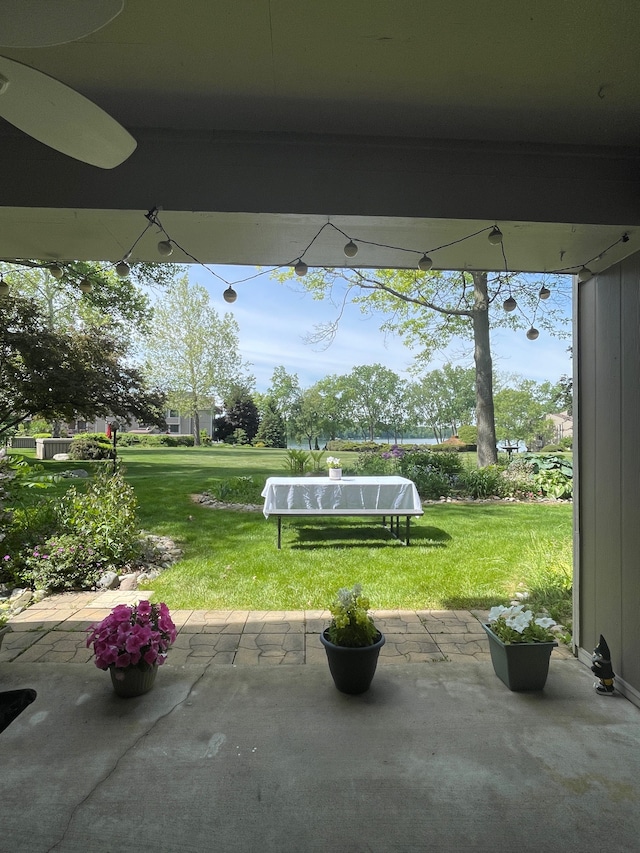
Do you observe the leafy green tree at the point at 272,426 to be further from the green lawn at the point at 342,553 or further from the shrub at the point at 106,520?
the shrub at the point at 106,520

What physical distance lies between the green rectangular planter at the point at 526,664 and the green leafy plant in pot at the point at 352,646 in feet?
1.96

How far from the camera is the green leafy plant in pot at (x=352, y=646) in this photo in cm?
207

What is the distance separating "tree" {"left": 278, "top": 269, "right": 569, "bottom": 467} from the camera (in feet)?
24.3

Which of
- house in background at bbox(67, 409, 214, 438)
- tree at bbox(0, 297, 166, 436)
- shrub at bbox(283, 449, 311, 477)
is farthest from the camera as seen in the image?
house in background at bbox(67, 409, 214, 438)

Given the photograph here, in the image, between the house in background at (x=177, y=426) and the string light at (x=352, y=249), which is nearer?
the string light at (x=352, y=249)

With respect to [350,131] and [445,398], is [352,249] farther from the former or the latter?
[445,398]

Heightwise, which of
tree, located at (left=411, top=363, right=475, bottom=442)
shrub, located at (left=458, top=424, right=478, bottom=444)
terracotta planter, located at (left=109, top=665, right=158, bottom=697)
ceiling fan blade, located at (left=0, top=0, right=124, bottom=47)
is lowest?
terracotta planter, located at (left=109, top=665, right=158, bottom=697)

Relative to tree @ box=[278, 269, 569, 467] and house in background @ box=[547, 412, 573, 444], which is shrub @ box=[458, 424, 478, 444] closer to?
tree @ box=[278, 269, 569, 467]

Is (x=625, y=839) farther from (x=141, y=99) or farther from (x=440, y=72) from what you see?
(x=141, y=99)

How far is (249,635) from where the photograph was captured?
2791 millimetres

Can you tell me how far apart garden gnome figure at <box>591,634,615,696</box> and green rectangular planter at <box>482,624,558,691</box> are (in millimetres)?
191

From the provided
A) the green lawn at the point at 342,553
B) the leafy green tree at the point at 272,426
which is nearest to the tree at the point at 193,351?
the leafy green tree at the point at 272,426

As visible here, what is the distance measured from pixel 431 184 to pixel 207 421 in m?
6.14

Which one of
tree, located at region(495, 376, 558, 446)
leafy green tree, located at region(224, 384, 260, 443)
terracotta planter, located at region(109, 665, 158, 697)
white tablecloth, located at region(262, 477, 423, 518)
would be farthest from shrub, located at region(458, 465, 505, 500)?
terracotta planter, located at region(109, 665, 158, 697)
